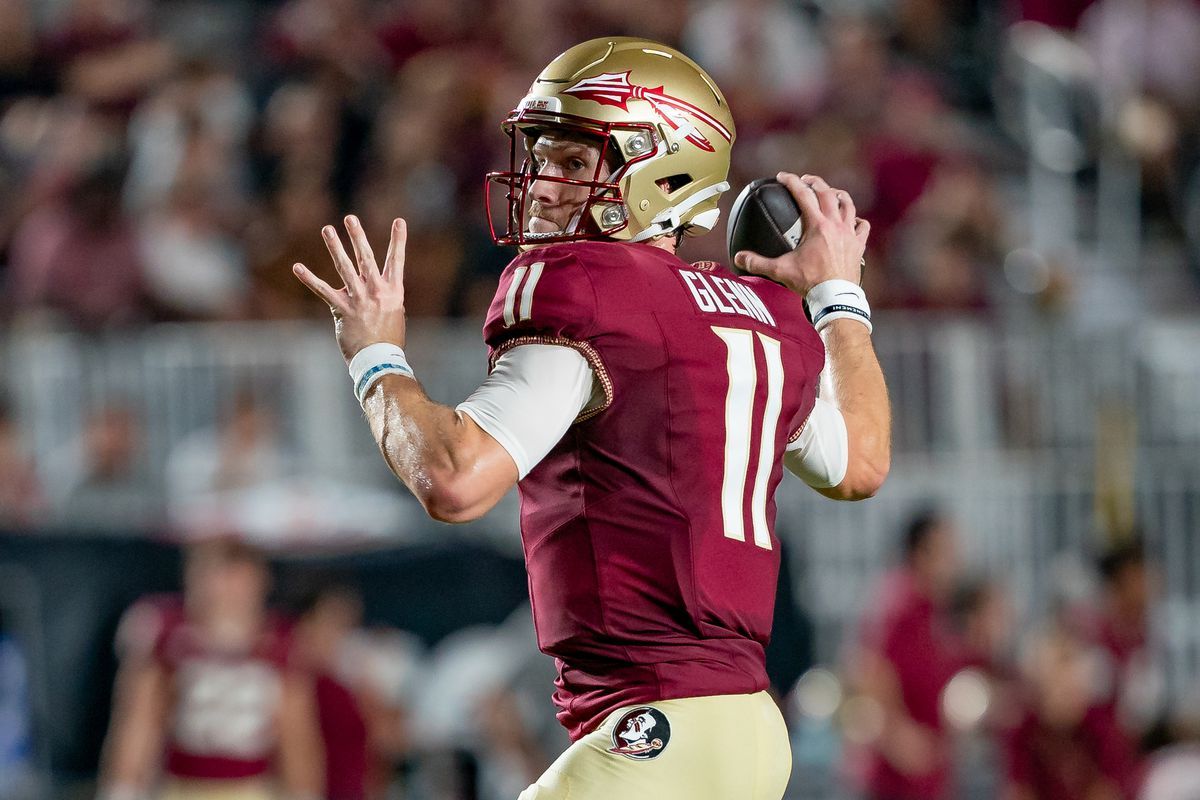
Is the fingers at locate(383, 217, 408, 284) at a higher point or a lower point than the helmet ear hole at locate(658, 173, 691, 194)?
lower

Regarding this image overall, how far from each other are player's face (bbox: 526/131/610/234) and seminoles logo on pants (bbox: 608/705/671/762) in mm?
926

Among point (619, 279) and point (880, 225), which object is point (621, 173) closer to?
point (619, 279)

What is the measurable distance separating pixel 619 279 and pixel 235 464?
5796 mm

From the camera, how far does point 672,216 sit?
11.6ft

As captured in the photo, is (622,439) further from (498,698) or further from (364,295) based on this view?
(498,698)

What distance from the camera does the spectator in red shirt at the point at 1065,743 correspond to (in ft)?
26.1

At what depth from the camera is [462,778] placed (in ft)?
23.8

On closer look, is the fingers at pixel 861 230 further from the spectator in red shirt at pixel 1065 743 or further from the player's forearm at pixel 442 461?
the spectator in red shirt at pixel 1065 743

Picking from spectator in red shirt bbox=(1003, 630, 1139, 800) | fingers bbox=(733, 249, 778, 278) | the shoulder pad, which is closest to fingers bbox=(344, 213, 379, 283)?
the shoulder pad

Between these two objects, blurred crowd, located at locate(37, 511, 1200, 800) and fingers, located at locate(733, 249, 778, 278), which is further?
blurred crowd, located at locate(37, 511, 1200, 800)

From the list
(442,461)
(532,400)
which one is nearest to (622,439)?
(532,400)

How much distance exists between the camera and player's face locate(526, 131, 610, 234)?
11.3 feet

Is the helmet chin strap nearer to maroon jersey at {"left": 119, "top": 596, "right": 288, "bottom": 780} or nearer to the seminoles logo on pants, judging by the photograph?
the seminoles logo on pants

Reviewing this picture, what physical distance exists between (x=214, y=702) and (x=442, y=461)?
16.4 ft
